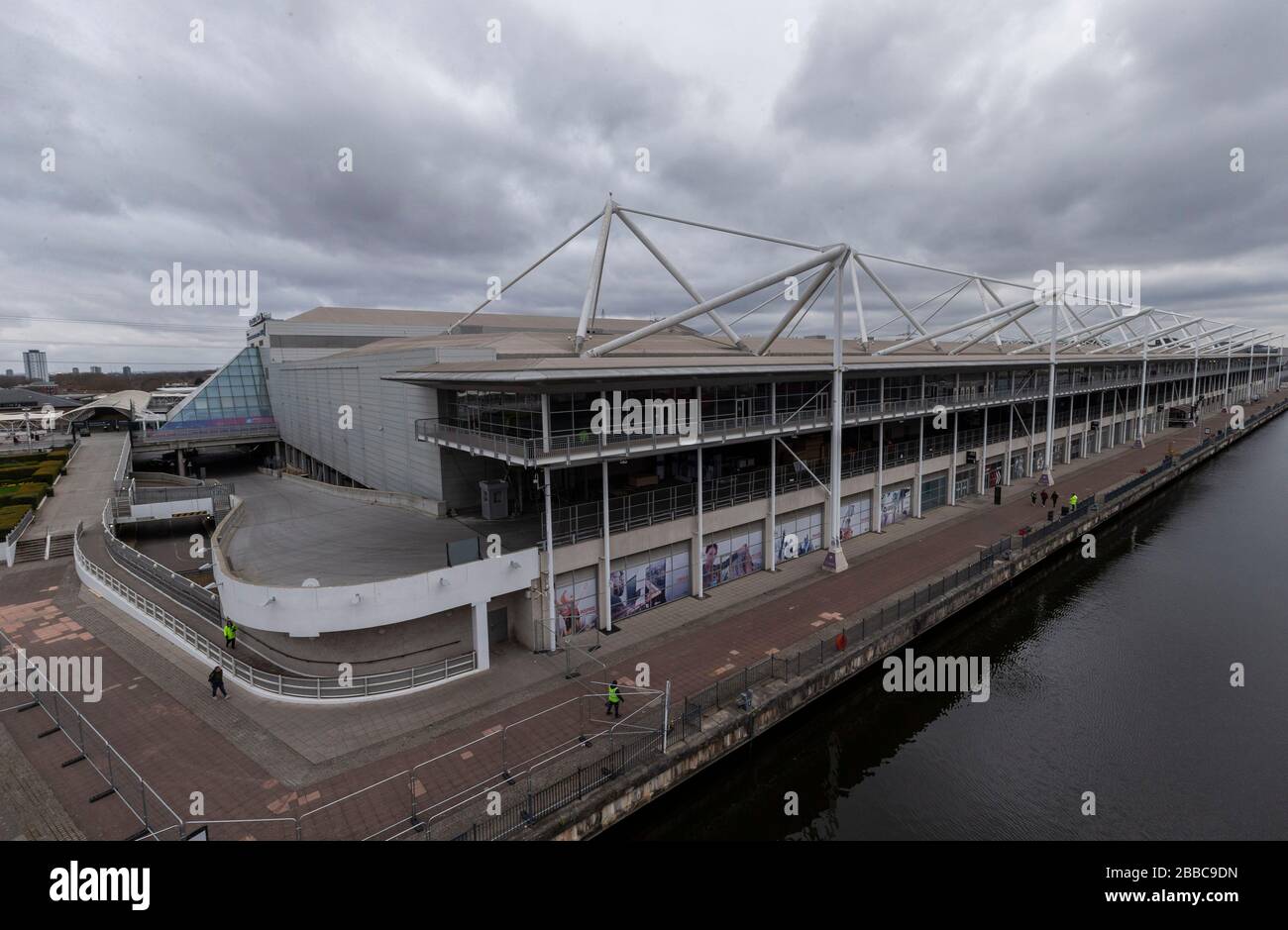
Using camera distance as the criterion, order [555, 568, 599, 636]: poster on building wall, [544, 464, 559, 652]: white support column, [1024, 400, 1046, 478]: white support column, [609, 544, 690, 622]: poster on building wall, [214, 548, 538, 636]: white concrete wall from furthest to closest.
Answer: [1024, 400, 1046, 478]: white support column → [609, 544, 690, 622]: poster on building wall → [555, 568, 599, 636]: poster on building wall → [544, 464, 559, 652]: white support column → [214, 548, 538, 636]: white concrete wall

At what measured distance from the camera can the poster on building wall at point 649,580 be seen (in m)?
19.6

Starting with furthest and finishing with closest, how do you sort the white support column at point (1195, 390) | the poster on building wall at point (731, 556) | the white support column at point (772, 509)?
the white support column at point (1195, 390)
the white support column at point (772, 509)
the poster on building wall at point (731, 556)

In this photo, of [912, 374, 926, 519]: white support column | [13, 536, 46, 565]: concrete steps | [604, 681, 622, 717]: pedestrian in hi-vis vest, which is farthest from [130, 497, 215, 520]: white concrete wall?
[912, 374, 926, 519]: white support column

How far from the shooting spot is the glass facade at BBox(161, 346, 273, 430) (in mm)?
49500

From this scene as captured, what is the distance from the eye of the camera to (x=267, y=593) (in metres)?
14.8

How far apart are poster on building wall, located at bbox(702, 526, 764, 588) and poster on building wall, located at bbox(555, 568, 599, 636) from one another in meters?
4.73

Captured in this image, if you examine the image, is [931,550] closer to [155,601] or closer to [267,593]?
[267,593]

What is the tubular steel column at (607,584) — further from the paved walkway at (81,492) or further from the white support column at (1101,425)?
the white support column at (1101,425)

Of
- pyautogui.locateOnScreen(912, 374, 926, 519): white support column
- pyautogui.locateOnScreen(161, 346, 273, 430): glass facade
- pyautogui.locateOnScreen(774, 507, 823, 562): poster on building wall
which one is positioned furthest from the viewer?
pyautogui.locateOnScreen(161, 346, 273, 430): glass facade

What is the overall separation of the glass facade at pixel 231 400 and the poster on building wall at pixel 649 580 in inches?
1843

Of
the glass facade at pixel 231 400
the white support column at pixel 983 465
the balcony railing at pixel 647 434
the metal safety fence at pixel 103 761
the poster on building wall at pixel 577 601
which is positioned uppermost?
the glass facade at pixel 231 400

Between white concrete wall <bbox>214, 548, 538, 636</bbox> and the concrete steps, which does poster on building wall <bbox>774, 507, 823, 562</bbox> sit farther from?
the concrete steps

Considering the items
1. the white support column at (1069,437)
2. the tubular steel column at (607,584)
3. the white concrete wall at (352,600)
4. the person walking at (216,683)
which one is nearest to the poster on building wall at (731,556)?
the tubular steel column at (607,584)

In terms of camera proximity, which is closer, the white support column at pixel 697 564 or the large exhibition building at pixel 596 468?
the large exhibition building at pixel 596 468
